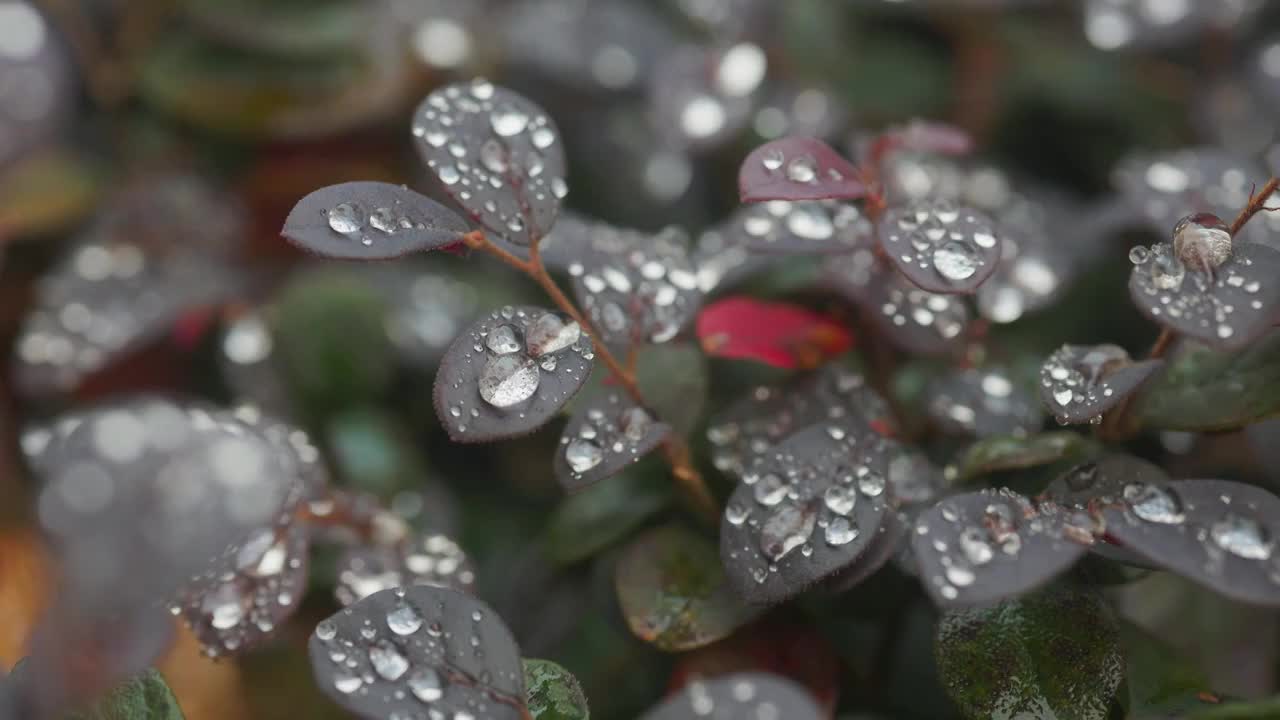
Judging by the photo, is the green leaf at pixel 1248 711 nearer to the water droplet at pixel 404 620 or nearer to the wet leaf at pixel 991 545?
the wet leaf at pixel 991 545

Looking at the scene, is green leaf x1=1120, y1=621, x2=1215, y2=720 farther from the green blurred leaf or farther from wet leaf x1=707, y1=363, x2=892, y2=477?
the green blurred leaf

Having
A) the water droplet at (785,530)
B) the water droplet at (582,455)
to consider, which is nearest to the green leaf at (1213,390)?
the water droplet at (785,530)

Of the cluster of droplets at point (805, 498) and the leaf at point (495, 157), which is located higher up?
the leaf at point (495, 157)

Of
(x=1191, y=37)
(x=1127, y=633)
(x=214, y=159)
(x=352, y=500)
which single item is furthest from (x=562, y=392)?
(x=1191, y=37)

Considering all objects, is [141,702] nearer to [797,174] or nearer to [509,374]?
[509,374]

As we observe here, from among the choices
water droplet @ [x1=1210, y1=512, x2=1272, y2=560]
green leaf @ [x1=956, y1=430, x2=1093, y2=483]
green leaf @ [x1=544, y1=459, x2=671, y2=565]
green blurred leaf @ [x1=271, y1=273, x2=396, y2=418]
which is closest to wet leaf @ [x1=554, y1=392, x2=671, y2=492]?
green leaf @ [x1=544, y1=459, x2=671, y2=565]

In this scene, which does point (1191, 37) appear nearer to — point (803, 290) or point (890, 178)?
point (890, 178)

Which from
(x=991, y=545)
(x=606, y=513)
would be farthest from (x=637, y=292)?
(x=991, y=545)

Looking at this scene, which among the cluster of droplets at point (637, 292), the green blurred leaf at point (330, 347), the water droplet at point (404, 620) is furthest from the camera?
the green blurred leaf at point (330, 347)
